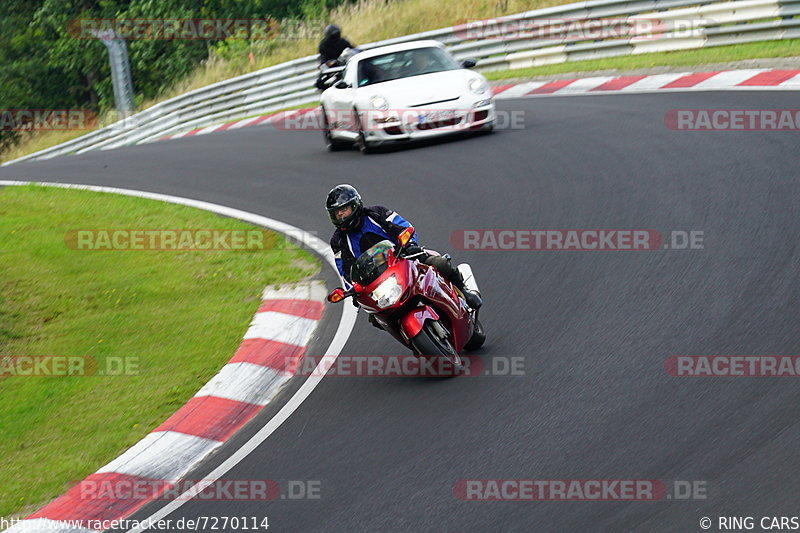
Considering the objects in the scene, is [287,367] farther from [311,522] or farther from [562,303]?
[311,522]

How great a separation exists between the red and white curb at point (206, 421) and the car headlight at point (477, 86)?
6.14m

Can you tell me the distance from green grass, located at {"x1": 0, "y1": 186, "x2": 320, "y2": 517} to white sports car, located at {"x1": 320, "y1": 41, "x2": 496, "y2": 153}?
314cm

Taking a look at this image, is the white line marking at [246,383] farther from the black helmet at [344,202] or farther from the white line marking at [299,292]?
the white line marking at [299,292]

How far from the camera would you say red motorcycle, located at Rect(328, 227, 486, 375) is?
7402 mm

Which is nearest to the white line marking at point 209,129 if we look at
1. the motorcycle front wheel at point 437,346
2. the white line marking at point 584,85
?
the white line marking at point 584,85

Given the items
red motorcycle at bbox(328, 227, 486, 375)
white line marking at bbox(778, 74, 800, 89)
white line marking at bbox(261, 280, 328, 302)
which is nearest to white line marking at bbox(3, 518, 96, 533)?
red motorcycle at bbox(328, 227, 486, 375)

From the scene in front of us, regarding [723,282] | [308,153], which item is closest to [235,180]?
[308,153]

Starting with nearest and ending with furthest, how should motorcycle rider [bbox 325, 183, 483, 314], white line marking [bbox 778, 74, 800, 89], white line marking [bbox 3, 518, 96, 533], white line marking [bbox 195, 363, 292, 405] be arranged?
white line marking [bbox 3, 518, 96, 533], motorcycle rider [bbox 325, 183, 483, 314], white line marking [bbox 195, 363, 292, 405], white line marking [bbox 778, 74, 800, 89]

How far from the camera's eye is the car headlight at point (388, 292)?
736 cm

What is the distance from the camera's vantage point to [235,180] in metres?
16.5

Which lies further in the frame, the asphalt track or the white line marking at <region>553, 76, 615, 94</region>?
the white line marking at <region>553, 76, 615, 94</region>

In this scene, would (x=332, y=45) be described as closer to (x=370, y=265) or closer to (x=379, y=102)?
(x=379, y=102)

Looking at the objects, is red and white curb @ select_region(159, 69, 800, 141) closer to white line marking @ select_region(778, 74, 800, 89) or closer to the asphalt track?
white line marking @ select_region(778, 74, 800, 89)

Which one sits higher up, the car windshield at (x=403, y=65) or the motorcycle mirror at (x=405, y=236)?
the car windshield at (x=403, y=65)
